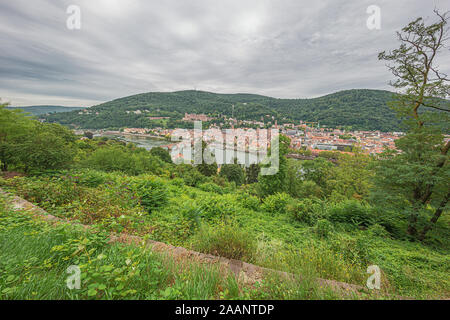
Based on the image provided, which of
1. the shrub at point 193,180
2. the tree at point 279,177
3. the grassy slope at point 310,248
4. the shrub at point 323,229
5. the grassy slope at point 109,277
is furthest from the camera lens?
the shrub at point 193,180

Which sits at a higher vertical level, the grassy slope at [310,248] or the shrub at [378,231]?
the grassy slope at [310,248]

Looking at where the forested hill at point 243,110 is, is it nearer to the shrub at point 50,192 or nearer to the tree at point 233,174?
the tree at point 233,174

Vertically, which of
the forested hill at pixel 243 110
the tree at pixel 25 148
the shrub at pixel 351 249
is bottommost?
the shrub at pixel 351 249

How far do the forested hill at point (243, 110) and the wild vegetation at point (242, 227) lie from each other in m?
48.1

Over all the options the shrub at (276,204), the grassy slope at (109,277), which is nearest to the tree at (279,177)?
the shrub at (276,204)

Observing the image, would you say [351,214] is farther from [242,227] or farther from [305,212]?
[242,227]

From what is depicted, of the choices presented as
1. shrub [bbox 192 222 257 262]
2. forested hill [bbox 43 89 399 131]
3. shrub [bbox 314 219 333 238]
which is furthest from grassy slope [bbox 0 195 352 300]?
forested hill [bbox 43 89 399 131]

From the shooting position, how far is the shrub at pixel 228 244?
2361mm

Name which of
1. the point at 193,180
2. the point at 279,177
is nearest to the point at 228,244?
the point at 279,177

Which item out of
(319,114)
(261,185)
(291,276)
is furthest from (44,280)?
(319,114)

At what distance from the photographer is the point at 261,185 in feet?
29.6

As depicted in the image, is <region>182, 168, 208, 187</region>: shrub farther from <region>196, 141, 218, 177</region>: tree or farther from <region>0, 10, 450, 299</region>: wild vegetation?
<region>0, 10, 450, 299</region>: wild vegetation

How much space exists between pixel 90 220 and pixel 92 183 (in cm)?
317
